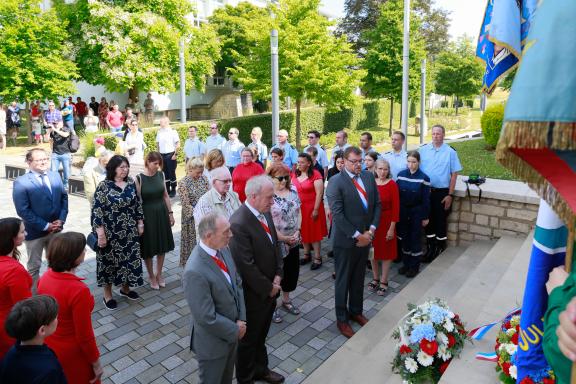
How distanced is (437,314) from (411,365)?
0.52 m

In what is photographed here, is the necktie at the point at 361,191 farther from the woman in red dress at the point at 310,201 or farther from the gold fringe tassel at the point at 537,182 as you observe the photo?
the gold fringe tassel at the point at 537,182

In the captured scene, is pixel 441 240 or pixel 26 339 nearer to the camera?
pixel 26 339

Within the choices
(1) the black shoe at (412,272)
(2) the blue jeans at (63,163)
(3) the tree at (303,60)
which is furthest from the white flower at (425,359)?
(3) the tree at (303,60)

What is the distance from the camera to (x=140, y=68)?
21719mm

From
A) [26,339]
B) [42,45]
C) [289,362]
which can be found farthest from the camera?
[42,45]

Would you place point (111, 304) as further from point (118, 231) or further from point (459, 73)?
point (459, 73)

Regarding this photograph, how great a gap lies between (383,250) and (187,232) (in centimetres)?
283

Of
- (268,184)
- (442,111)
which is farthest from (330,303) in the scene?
(442,111)

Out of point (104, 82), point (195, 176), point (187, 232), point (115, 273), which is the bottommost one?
point (115, 273)

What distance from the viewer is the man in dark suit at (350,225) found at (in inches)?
209

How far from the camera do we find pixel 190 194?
6.31m

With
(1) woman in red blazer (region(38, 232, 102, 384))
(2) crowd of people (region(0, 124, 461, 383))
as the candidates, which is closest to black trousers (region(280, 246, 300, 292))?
(2) crowd of people (region(0, 124, 461, 383))

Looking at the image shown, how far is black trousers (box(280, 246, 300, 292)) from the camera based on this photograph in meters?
5.62

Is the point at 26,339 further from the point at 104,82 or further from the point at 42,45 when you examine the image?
the point at 104,82
